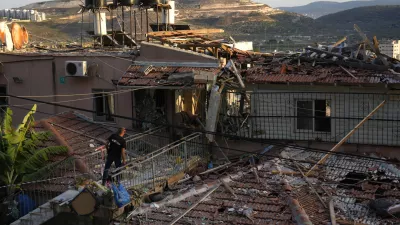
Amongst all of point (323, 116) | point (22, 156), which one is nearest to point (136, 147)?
point (22, 156)

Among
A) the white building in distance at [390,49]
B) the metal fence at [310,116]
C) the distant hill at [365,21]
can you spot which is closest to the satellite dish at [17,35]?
the metal fence at [310,116]

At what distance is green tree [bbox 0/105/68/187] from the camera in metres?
16.3

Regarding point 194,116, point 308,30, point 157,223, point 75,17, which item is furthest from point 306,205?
point 75,17

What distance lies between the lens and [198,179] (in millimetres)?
15445

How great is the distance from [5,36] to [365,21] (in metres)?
69.2

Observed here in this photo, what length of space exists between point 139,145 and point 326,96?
6.39m

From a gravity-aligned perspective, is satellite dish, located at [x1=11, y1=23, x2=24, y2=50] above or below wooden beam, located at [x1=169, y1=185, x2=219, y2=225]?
above

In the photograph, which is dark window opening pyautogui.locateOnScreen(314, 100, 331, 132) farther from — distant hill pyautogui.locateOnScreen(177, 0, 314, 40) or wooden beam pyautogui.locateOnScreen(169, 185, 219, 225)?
distant hill pyautogui.locateOnScreen(177, 0, 314, 40)

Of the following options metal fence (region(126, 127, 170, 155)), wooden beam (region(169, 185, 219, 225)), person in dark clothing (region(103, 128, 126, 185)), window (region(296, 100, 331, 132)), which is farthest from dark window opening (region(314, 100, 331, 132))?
person in dark clothing (region(103, 128, 126, 185))

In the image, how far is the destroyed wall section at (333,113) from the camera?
16.1 m

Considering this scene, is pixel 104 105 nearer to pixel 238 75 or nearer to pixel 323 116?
pixel 238 75

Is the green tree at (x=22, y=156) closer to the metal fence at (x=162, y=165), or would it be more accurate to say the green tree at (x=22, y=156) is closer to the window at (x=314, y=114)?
the metal fence at (x=162, y=165)

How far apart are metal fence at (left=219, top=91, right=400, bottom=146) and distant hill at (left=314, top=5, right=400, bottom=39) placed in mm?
54222

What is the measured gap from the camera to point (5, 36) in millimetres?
22047
